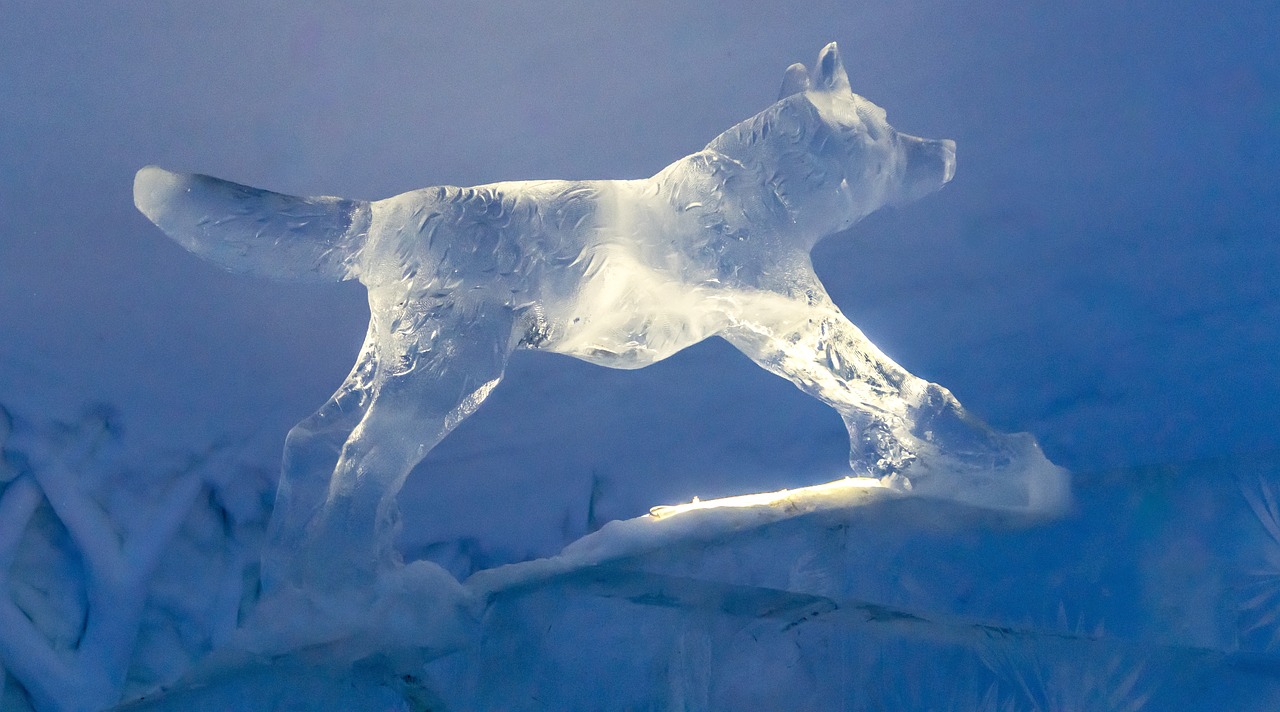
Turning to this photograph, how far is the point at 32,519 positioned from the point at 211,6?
71 centimetres

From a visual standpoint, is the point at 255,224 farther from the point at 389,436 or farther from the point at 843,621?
the point at 843,621

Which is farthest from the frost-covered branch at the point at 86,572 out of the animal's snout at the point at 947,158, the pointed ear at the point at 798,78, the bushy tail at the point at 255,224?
the animal's snout at the point at 947,158

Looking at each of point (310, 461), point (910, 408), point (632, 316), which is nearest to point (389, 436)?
point (310, 461)

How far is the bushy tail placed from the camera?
846 mm

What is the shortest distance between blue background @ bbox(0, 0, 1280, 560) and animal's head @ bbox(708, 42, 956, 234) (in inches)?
14.0

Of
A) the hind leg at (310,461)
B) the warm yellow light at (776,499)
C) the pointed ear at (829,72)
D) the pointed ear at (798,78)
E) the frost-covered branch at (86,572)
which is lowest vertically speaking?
the frost-covered branch at (86,572)

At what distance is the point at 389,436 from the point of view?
2.72 feet

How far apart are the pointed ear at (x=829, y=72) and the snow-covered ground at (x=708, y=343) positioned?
40cm

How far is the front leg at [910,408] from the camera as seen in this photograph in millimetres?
928

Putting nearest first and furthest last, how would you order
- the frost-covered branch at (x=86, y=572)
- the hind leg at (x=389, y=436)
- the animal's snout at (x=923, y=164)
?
the hind leg at (x=389, y=436) < the frost-covered branch at (x=86, y=572) < the animal's snout at (x=923, y=164)

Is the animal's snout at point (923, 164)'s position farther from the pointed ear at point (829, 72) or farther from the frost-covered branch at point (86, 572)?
the frost-covered branch at point (86, 572)

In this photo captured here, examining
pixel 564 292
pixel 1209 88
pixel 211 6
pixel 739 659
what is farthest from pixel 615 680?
pixel 1209 88

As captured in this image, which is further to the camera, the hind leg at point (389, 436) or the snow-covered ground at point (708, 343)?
the snow-covered ground at point (708, 343)

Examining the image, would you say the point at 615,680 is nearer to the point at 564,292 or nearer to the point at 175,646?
the point at 564,292
